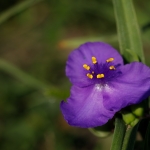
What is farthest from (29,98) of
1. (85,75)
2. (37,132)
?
(85,75)

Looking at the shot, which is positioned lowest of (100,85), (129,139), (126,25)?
(129,139)

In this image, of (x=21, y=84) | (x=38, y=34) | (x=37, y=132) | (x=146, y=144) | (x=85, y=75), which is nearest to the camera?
(x=146, y=144)

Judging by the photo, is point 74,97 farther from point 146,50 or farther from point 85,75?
point 146,50

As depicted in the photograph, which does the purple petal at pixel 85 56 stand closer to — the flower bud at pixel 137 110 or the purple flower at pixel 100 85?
the purple flower at pixel 100 85

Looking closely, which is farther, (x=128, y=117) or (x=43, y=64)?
(x=43, y=64)

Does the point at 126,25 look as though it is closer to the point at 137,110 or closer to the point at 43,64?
the point at 137,110

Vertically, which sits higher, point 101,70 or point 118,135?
point 101,70

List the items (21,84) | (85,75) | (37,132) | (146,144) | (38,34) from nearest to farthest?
(146,144), (85,75), (37,132), (21,84), (38,34)

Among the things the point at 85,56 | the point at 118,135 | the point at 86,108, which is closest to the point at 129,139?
the point at 118,135
